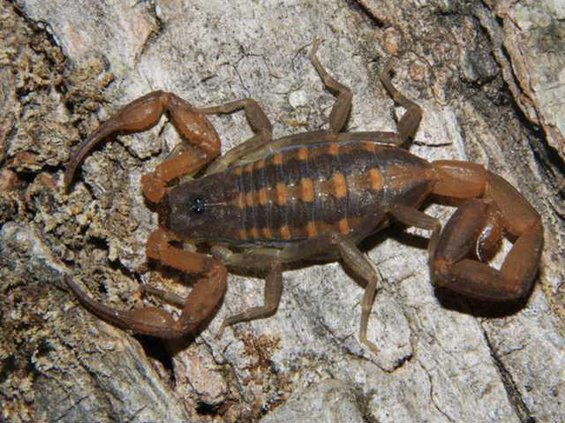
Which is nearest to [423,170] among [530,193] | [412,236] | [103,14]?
[412,236]

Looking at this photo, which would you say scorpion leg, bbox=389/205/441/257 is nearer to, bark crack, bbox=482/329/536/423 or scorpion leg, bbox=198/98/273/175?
bark crack, bbox=482/329/536/423

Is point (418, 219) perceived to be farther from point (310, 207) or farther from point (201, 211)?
point (201, 211)

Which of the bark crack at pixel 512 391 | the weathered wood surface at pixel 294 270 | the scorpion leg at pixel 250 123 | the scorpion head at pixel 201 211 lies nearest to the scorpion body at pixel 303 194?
the scorpion head at pixel 201 211

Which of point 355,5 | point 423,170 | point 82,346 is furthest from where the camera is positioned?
point 355,5

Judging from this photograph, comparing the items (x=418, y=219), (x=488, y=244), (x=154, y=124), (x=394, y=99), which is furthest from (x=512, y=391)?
(x=154, y=124)

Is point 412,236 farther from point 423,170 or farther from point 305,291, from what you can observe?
point 305,291

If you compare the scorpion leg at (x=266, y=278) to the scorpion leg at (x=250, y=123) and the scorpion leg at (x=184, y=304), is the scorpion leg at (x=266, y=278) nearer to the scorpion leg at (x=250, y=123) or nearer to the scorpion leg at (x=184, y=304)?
the scorpion leg at (x=184, y=304)
